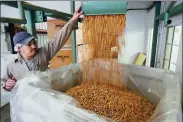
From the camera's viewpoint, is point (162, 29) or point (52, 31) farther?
point (162, 29)

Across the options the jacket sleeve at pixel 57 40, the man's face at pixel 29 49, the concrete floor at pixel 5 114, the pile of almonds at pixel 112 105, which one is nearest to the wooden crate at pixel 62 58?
the concrete floor at pixel 5 114

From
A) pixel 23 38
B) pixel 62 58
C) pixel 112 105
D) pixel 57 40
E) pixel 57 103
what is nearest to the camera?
pixel 57 103

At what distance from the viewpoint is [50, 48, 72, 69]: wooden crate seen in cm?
222

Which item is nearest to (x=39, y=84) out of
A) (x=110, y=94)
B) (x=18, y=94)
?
(x=18, y=94)

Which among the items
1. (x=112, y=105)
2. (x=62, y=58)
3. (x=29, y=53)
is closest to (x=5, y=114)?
(x=62, y=58)

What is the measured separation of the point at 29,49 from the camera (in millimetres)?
1034

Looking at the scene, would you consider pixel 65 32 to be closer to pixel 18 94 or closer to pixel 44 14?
pixel 44 14

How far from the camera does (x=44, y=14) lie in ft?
3.43

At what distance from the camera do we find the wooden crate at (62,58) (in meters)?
2.22

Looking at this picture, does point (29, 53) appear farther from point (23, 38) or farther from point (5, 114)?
point (5, 114)

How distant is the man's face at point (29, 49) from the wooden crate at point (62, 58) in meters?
1.14

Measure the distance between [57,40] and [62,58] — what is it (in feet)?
3.79

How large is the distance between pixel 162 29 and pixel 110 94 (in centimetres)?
192

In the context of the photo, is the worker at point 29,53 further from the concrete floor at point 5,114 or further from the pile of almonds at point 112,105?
the concrete floor at point 5,114
